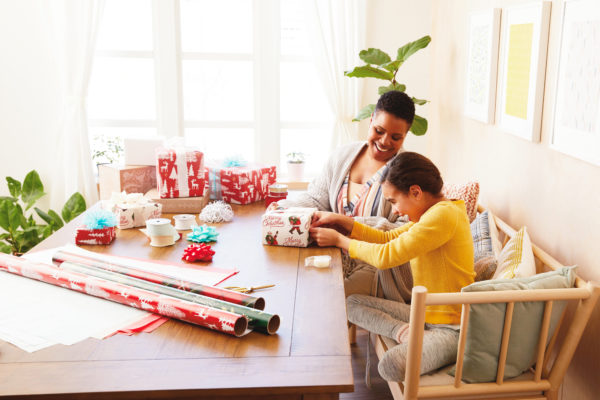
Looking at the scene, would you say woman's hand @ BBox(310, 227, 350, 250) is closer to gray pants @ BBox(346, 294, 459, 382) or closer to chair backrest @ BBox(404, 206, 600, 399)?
gray pants @ BBox(346, 294, 459, 382)

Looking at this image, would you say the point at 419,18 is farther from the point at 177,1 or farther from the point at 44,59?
the point at 44,59

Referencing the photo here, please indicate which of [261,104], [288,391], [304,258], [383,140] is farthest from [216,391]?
[261,104]

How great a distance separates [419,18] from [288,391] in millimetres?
3107

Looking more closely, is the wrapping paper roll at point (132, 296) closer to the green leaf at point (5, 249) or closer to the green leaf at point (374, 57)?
the green leaf at point (5, 249)

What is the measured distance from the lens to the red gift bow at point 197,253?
1878 mm

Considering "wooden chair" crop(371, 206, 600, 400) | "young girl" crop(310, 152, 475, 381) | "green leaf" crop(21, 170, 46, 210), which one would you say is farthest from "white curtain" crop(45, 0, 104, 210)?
"wooden chair" crop(371, 206, 600, 400)

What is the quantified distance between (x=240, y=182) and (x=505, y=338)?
1.39 meters

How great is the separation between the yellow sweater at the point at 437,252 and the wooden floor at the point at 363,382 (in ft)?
2.54

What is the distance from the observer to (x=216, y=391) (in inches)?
45.9

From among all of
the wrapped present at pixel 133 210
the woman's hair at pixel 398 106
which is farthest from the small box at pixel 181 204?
the woman's hair at pixel 398 106

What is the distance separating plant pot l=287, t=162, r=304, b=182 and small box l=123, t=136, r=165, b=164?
4.04 feet

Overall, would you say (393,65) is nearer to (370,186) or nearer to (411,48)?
(411,48)

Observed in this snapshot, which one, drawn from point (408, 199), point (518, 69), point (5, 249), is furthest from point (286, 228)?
point (5, 249)

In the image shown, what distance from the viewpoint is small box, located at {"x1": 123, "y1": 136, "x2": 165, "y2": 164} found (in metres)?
2.77
